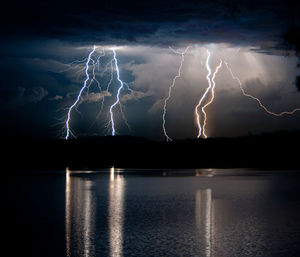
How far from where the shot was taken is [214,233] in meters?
10.6

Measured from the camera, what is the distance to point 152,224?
39.4 feet

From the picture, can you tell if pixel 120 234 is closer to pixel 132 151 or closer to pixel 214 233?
pixel 214 233

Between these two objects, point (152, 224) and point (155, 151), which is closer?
point (152, 224)

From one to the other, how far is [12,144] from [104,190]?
76.8 m

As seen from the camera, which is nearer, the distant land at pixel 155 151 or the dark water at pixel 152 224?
the dark water at pixel 152 224

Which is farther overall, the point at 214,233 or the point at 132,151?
the point at 132,151

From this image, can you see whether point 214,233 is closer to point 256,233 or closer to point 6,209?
point 256,233

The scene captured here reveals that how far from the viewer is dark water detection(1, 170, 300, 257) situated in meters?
9.08

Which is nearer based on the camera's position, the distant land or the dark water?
the dark water

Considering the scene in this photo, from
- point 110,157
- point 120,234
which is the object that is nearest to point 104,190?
point 120,234

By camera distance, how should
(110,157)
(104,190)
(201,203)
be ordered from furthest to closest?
1. (110,157)
2. (104,190)
3. (201,203)

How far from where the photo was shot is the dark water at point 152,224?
9078 millimetres

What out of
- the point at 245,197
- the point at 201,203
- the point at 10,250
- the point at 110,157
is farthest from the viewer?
the point at 110,157

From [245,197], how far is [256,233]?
7.57 meters
